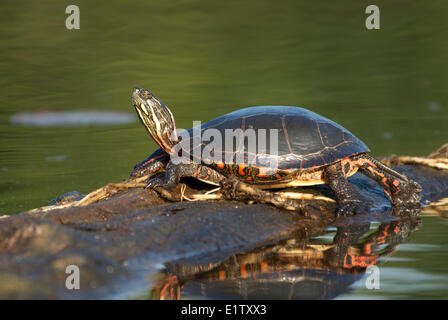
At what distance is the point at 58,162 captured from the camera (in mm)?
8031

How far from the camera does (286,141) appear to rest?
4.75 meters

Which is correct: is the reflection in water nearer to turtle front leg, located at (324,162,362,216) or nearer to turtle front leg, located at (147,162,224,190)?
turtle front leg, located at (324,162,362,216)

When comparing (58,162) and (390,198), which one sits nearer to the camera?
(390,198)

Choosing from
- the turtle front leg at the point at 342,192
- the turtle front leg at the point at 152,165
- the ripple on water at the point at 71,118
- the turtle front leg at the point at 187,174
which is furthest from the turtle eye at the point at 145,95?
the ripple on water at the point at 71,118

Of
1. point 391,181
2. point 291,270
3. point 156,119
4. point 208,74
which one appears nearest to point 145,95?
point 156,119

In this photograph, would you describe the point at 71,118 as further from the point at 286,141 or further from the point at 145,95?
the point at 286,141

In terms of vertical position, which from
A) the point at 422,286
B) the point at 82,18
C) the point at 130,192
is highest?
the point at 82,18

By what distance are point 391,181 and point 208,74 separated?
8.10m

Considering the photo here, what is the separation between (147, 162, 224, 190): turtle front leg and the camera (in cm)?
470

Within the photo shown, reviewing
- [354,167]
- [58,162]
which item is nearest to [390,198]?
A: [354,167]

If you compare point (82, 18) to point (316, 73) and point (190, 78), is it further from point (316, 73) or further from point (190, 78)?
point (316, 73)

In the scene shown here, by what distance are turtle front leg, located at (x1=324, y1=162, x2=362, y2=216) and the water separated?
53 cm

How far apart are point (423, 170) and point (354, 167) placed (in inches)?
56.9

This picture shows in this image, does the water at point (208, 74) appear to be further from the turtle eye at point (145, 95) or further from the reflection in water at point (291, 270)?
the turtle eye at point (145, 95)
